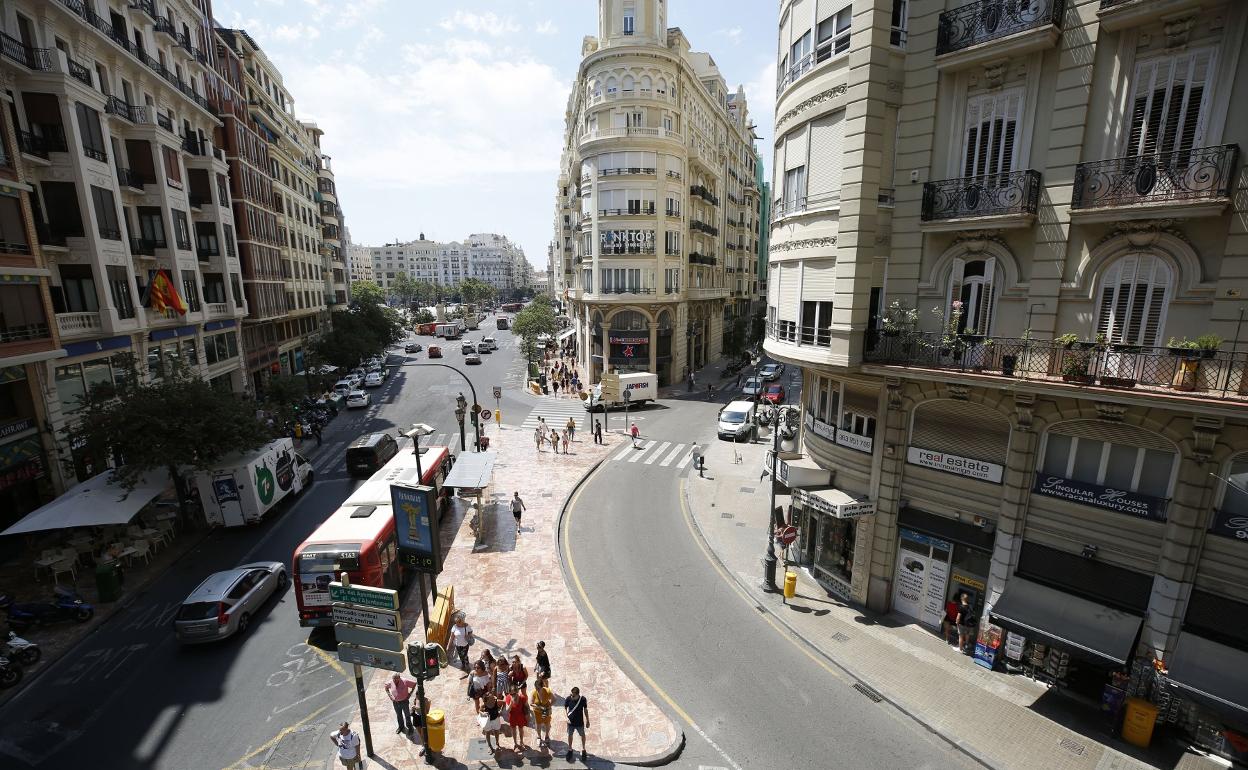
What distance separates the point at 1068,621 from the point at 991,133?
11.1 meters

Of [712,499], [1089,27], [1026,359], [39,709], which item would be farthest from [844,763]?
→ [39,709]

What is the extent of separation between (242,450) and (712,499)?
19.8 meters

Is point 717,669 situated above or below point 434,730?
below

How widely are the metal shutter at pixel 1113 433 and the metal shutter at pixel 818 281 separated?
605cm

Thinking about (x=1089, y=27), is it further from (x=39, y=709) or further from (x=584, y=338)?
(x=584, y=338)

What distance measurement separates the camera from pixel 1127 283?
10.8 meters

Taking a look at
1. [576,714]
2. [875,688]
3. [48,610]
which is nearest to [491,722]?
[576,714]

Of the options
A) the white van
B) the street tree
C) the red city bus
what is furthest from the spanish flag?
the white van

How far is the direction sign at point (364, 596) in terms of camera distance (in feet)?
31.9

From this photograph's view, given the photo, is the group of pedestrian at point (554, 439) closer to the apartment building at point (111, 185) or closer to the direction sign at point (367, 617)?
the apartment building at point (111, 185)

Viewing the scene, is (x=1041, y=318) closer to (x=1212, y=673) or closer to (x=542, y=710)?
(x=1212, y=673)

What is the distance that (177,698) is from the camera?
12.3m

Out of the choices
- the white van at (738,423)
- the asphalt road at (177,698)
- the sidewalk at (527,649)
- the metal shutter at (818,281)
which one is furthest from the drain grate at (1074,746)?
the white van at (738,423)

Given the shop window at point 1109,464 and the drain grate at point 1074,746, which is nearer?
the drain grate at point 1074,746
